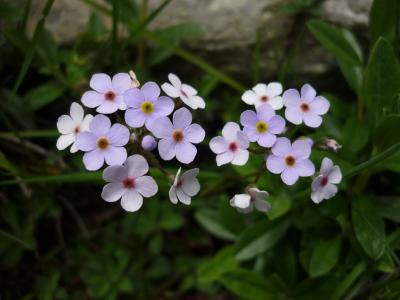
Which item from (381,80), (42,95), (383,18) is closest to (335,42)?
(383,18)

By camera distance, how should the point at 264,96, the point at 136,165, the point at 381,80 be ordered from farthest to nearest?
the point at 381,80 < the point at 264,96 < the point at 136,165

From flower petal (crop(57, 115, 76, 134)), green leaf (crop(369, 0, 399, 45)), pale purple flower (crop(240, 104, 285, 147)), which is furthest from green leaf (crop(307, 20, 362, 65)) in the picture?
flower petal (crop(57, 115, 76, 134))

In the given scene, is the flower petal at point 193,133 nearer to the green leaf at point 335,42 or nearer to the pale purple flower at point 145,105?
the pale purple flower at point 145,105

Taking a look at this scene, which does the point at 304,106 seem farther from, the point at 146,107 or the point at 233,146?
the point at 146,107

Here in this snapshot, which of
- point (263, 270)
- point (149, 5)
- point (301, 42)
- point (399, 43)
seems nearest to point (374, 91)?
point (399, 43)

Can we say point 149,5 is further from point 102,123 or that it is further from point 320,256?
point 320,256

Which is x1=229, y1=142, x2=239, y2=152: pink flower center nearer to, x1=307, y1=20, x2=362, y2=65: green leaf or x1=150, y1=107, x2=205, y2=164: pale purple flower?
x1=150, y1=107, x2=205, y2=164: pale purple flower

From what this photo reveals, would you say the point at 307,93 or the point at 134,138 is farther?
the point at 307,93
